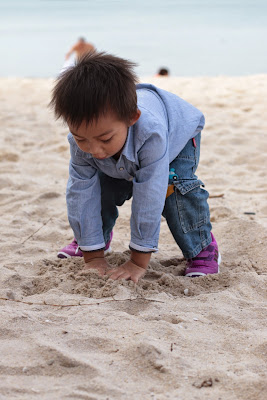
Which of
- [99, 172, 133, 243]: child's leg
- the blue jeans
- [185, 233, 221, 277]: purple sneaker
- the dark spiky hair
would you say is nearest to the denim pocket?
the blue jeans

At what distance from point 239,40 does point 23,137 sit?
22125 mm

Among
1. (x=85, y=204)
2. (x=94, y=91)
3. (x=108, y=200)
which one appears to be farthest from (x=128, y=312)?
(x=94, y=91)

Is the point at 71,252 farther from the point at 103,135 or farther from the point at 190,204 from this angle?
the point at 103,135

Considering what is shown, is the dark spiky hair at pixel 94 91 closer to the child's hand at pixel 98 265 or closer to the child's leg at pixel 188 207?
the child's leg at pixel 188 207

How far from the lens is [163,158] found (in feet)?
6.70

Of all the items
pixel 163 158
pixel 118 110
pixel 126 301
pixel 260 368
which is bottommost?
pixel 126 301

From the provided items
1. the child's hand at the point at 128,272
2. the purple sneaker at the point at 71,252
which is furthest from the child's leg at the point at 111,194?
the child's hand at the point at 128,272

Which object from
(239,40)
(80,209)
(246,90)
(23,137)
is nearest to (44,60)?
(239,40)

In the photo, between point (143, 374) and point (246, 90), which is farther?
point (246, 90)

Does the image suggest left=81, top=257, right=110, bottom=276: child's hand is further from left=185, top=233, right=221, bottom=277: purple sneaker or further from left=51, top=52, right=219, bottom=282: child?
left=185, top=233, right=221, bottom=277: purple sneaker

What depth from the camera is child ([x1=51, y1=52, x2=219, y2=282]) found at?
6.02ft

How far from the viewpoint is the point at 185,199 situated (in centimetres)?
226

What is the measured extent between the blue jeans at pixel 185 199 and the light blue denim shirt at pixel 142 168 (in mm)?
77

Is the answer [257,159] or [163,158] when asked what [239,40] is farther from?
[163,158]
